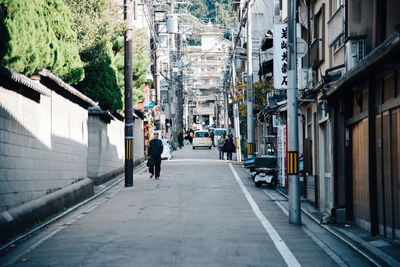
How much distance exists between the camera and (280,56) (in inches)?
718

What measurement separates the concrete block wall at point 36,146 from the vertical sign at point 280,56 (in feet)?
20.9

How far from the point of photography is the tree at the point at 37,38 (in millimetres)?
11625

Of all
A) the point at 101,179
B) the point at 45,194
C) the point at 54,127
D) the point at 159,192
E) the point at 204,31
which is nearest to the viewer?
the point at 45,194

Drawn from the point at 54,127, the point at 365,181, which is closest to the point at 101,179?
the point at 54,127

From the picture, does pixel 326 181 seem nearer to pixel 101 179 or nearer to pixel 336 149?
pixel 336 149

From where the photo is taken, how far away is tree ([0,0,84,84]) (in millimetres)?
11625

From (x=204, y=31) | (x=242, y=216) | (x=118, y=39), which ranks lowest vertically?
(x=242, y=216)

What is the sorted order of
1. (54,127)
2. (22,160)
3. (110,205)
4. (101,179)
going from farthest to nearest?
(101,179)
(110,205)
(54,127)
(22,160)

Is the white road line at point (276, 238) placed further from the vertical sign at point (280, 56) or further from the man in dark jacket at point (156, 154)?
the man in dark jacket at point (156, 154)

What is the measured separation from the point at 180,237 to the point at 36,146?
14.1 feet

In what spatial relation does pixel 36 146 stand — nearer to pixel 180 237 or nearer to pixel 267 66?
pixel 180 237

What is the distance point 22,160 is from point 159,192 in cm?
836

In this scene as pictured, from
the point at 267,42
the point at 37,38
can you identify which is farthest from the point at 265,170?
the point at 37,38

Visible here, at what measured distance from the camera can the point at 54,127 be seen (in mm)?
15117
